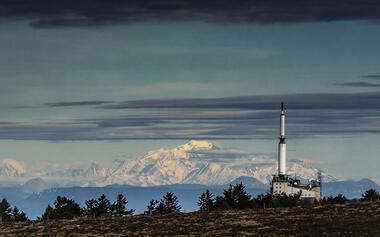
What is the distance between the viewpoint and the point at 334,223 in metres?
134

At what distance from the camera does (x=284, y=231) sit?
424 feet

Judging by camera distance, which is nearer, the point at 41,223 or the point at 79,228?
the point at 79,228

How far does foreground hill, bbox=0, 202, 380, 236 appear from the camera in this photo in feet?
424

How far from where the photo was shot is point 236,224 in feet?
456

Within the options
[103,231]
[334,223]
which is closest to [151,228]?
[103,231]

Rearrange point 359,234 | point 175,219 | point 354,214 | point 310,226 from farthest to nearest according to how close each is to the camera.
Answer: point 175,219 < point 354,214 < point 310,226 < point 359,234

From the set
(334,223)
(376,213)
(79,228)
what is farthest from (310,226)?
(79,228)

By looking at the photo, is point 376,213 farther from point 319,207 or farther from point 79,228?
point 79,228

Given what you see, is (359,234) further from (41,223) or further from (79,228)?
(41,223)

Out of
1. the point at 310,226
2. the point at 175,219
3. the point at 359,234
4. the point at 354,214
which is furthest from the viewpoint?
the point at 175,219

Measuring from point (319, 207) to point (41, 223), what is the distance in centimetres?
4377

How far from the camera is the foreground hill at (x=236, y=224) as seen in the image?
12912cm

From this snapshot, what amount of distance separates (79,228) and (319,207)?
37598 millimetres

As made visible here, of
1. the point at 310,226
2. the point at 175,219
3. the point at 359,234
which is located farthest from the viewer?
the point at 175,219
